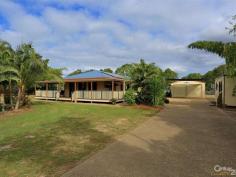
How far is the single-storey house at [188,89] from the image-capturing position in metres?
36.5

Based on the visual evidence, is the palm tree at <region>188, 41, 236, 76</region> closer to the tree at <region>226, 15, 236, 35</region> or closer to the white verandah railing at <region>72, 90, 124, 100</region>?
the tree at <region>226, 15, 236, 35</region>

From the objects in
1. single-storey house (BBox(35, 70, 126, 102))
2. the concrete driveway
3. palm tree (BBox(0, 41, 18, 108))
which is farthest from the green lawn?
single-storey house (BBox(35, 70, 126, 102))

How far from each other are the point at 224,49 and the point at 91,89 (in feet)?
42.3

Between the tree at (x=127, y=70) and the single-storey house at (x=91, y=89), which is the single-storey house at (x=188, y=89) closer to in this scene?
the tree at (x=127, y=70)

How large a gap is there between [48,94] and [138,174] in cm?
2366

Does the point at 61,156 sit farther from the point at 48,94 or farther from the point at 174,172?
the point at 48,94

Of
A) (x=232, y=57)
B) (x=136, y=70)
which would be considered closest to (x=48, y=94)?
(x=136, y=70)

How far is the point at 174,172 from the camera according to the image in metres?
4.44

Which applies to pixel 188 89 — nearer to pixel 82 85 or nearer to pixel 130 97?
pixel 82 85

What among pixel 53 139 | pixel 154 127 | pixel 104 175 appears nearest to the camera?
pixel 104 175
